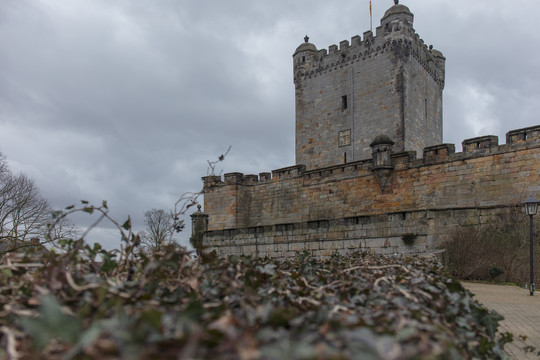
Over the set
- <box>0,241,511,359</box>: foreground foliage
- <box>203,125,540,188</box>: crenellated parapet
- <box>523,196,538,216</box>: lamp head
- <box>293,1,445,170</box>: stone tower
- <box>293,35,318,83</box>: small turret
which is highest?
<box>293,35,318,83</box>: small turret

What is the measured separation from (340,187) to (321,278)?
19.2 metres

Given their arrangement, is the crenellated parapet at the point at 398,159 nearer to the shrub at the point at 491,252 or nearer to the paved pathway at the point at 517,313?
the shrub at the point at 491,252

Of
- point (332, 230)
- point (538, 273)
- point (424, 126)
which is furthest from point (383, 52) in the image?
point (538, 273)

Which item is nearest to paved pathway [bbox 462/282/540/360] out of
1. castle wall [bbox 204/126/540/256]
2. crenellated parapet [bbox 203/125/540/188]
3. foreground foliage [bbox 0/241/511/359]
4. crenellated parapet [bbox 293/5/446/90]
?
foreground foliage [bbox 0/241/511/359]

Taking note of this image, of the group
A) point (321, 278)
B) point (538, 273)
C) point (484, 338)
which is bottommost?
point (538, 273)

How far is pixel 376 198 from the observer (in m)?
20.2

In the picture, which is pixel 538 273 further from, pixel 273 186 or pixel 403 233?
pixel 273 186

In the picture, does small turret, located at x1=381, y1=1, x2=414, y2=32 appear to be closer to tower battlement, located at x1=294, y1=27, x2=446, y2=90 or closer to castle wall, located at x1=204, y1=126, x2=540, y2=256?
tower battlement, located at x1=294, y1=27, x2=446, y2=90

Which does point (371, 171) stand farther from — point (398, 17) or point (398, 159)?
point (398, 17)

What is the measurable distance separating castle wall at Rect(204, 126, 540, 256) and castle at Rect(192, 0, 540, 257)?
0.13 feet

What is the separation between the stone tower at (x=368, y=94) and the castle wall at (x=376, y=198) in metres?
4.21

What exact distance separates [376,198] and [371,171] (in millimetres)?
1327

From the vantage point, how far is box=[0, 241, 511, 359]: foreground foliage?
3.34 ft

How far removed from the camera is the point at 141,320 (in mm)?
1175
